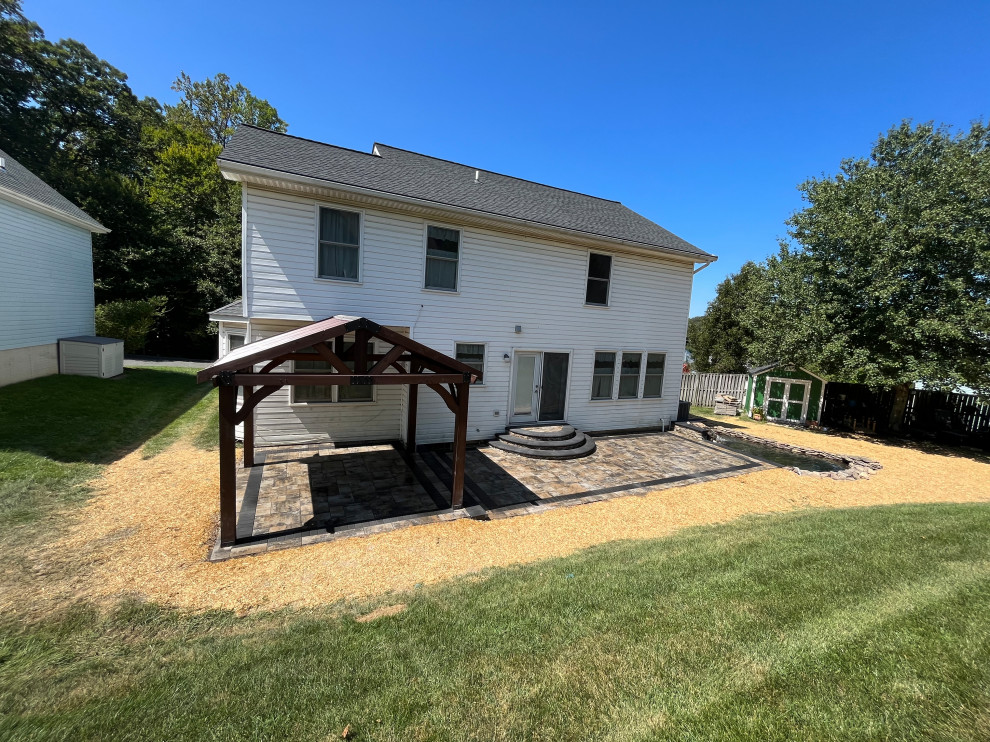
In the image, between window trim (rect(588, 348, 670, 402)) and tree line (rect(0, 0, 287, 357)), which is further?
tree line (rect(0, 0, 287, 357))

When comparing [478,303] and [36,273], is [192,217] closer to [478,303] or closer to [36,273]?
[36,273]

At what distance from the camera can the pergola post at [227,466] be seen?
202 inches

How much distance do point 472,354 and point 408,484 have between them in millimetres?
3963

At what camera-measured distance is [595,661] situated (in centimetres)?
305

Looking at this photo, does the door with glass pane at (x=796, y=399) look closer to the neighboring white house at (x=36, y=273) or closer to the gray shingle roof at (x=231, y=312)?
the gray shingle roof at (x=231, y=312)

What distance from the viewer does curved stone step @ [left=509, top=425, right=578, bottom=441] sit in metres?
10.3

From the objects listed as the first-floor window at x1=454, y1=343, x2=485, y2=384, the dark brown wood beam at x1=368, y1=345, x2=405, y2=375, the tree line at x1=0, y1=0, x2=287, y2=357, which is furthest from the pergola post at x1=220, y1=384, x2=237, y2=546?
the tree line at x1=0, y1=0, x2=287, y2=357

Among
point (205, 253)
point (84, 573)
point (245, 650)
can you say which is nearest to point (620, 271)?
point (245, 650)

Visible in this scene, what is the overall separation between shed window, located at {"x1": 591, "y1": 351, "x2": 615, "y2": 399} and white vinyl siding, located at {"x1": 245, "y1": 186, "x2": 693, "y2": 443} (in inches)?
9.7

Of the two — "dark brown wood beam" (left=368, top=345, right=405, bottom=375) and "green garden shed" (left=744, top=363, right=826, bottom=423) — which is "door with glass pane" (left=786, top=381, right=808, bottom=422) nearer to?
"green garden shed" (left=744, top=363, right=826, bottom=423)

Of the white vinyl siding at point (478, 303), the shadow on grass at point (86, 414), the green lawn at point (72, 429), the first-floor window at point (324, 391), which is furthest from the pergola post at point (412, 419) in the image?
the shadow on grass at point (86, 414)

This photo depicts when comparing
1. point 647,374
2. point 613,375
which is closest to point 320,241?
point 613,375

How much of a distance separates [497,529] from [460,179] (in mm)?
10085

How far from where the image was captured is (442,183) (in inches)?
418
